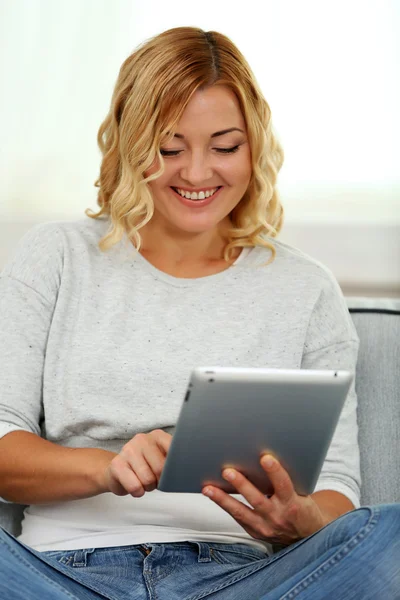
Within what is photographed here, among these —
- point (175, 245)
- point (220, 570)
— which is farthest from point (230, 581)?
point (175, 245)

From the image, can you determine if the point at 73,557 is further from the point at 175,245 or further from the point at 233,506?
the point at 175,245

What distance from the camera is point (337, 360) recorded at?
154cm

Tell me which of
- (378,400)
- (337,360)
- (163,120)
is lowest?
(378,400)

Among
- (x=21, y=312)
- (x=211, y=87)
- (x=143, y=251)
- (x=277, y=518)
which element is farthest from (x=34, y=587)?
(x=211, y=87)

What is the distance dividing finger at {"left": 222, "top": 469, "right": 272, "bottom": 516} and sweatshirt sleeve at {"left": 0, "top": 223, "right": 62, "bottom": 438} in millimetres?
428

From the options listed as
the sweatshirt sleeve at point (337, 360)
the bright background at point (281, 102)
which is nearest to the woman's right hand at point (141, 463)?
the sweatshirt sleeve at point (337, 360)

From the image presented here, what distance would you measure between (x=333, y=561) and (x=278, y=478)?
0.12 meters

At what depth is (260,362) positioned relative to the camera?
1.50 metres

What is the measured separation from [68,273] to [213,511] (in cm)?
48

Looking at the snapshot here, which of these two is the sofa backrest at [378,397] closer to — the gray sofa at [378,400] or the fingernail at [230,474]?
the gray sofa at [378,400]

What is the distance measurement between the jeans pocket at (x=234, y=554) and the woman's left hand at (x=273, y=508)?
12 centimetres

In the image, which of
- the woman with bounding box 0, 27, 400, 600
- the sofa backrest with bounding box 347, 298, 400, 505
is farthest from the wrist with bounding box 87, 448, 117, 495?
the sofa backrest with bounding box 347, 298, 400, 505

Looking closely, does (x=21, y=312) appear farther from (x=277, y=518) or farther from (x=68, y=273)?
(x=277, y=518)

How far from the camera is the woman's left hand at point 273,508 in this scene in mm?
1106
